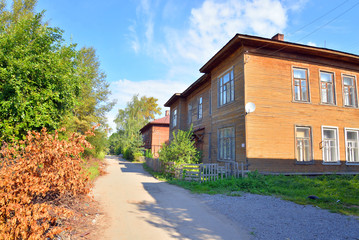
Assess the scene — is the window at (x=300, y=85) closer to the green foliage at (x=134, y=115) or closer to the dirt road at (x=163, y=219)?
the dirt road at (x=163, y=219)

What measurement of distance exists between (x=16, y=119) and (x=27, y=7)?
12097 millimetres

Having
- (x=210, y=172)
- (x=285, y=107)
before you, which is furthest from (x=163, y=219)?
(x=285, y=107)

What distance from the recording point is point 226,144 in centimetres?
1385

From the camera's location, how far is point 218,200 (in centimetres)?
759

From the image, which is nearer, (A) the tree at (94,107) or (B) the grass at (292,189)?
(B) the grass at (292,189)

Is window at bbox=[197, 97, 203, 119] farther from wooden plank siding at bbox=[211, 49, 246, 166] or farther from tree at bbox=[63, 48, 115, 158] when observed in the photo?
tree at bbox=[63, 48, 115, 158]

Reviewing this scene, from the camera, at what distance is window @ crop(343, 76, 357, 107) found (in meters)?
14.3

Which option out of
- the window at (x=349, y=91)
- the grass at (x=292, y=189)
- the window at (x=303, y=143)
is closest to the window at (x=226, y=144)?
the grass at (x=292, y=189)

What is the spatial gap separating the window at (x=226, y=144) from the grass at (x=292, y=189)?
2491 millimetres

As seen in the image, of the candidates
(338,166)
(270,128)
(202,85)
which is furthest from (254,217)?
(202,85)

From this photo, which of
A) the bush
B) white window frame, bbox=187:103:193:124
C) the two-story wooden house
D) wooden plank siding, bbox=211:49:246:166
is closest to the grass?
the two-story wooden house

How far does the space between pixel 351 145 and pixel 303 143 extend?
366 centimetres

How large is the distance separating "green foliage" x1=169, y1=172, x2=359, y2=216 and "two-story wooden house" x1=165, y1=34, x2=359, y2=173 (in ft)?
5.30

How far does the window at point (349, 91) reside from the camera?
1433cm
